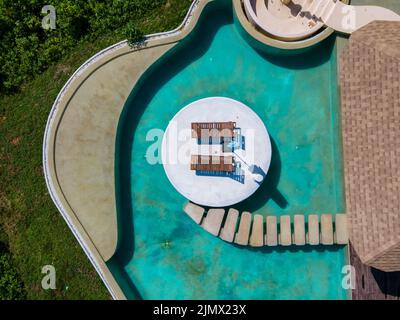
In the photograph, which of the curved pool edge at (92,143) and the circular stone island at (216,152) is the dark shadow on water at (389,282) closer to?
the circular stone island at (216,152)

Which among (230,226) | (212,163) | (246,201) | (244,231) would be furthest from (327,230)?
(212,163)

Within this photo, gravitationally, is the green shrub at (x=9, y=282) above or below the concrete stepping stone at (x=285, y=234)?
below

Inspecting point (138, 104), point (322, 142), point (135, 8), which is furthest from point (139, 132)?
point (322, 142)

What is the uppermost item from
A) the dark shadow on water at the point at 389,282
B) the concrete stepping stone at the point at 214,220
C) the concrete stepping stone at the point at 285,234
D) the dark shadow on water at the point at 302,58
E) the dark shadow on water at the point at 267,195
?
the dark shadow on water at the point at 302,58

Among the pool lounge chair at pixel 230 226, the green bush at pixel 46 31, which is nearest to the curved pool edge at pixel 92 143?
the green bush at pixel 46 31

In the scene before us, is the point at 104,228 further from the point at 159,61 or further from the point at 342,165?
the point at 342,165

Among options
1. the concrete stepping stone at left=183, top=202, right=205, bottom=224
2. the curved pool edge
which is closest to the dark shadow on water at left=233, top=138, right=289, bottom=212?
the concrete stepping stone at left=183, top=202, right=205, bottom=224
